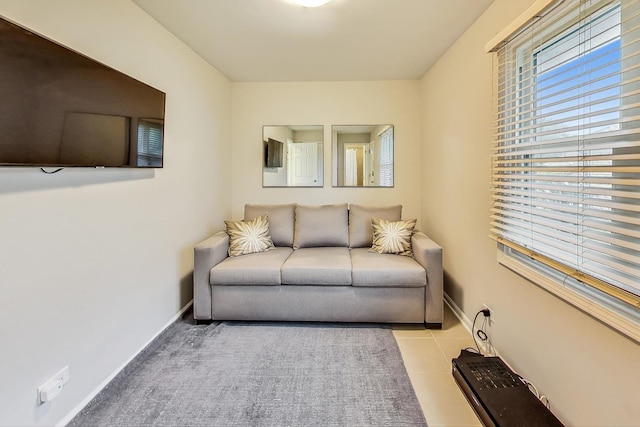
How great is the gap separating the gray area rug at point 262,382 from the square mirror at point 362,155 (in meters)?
1.95

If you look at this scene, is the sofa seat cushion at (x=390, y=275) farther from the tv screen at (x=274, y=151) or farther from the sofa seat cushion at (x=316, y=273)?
the tv screen at (x=274, y=151)

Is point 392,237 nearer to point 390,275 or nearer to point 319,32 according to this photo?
point 390,275

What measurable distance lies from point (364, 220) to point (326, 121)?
1402 millimetres

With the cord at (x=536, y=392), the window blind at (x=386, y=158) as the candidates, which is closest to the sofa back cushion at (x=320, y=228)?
the window blind at (x=386, y=158)

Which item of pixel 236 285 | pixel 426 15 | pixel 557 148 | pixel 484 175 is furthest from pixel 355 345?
pixel 426 15

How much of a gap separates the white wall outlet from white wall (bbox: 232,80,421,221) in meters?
2.55

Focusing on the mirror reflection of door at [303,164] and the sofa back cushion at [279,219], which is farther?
the mirror reflection of door at [303,164]

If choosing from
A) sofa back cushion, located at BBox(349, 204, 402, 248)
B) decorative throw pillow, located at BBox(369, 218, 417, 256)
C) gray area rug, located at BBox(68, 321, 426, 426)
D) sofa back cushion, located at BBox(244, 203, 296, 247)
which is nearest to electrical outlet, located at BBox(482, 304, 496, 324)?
gray area rug, located at BBox(68, 321, 426, 426)

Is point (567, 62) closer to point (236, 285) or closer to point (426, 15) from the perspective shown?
point (426, 15)

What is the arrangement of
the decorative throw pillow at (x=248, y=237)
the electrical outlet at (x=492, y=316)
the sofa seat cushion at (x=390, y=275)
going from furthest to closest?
the decorative throw pillow at (x=248, y=237) < the sofa seat cushion at (x=390, y=275) < the electrical outlet at (x=492, y=316)

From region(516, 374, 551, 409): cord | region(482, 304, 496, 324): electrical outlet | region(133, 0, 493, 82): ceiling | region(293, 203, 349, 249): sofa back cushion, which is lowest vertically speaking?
region(516, 374, 551, 409): cord

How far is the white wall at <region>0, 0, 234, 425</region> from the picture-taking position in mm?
1361

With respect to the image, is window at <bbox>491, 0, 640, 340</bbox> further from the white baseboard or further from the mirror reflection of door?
the white baseboard

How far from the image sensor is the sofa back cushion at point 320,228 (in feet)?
11.0
